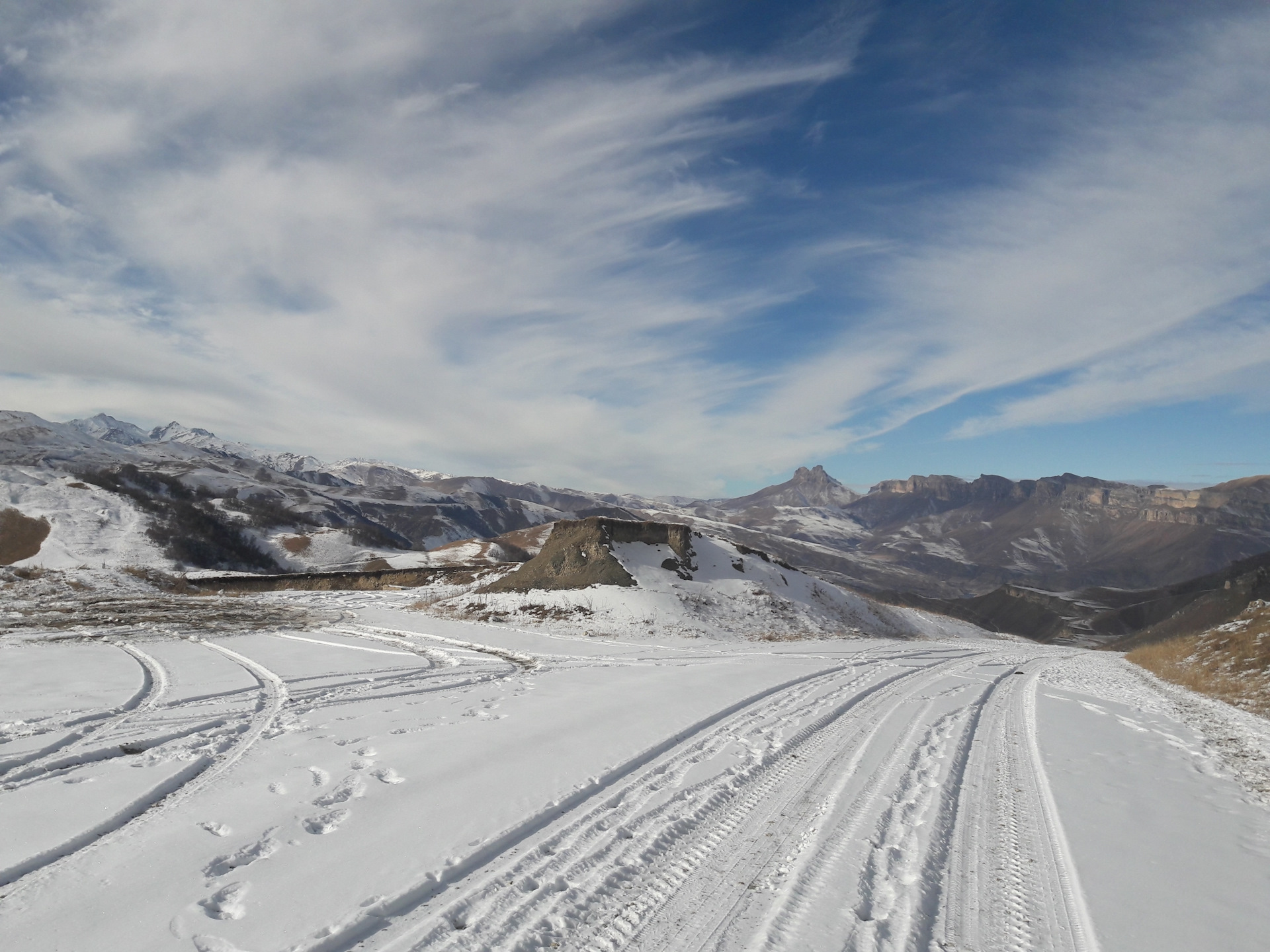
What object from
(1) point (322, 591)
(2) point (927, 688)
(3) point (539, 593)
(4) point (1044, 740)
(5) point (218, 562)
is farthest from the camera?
(5) point (218, 562)

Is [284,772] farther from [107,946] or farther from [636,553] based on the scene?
[636,553]

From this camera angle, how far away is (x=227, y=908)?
3.98 metres

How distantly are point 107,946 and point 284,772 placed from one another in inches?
132

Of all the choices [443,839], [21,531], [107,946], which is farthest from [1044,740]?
[21,531]

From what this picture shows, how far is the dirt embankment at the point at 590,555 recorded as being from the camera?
29.8 meters

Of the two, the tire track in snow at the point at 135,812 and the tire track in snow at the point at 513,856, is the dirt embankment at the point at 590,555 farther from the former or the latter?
the tire track in snow at the point at 513,856

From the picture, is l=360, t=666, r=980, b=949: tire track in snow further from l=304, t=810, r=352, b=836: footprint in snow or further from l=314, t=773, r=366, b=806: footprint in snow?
l=314, t=773, r=366, b=806: footprint in snow

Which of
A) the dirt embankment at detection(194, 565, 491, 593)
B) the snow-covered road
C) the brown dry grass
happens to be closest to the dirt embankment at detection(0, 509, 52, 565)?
the dirt embankment at detection(194, 565, 491, 593)

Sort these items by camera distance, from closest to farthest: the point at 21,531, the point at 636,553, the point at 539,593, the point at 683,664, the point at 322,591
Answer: the point at 683,664 < the point at 539,593 < the point at 636,553 < the point at 322,591 < the point at 21,531

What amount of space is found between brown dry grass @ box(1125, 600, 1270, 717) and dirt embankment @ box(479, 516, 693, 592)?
752 inches

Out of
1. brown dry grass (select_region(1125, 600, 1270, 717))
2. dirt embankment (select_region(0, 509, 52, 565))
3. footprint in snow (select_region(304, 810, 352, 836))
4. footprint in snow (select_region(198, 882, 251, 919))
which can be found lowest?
dirt embankment (select_region(0, 509, 52, 565))

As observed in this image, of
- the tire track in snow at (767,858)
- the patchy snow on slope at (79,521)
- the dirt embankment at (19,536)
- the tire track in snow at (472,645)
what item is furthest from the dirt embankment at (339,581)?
the tire track in snow at (767,858)

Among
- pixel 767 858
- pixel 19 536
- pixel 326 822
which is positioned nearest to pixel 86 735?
pixel 326 822

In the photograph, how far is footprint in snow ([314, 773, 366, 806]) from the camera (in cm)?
588
